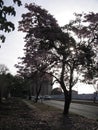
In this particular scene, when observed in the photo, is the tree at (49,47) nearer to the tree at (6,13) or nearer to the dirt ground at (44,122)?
the dirt ground at (44,122)

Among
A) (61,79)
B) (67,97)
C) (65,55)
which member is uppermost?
(65,55)

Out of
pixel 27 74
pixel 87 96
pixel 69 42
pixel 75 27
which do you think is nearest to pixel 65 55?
pixel 69 42

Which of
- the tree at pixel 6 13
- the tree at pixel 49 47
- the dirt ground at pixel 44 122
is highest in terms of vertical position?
the tree at pixel 49 47

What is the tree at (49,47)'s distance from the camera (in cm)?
2402

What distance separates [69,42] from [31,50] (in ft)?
11.1

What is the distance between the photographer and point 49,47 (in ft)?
81.8

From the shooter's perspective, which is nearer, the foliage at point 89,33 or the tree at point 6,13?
the tree at point 6,13

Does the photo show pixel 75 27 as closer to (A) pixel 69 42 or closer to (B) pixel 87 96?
(A) pixel 69 42

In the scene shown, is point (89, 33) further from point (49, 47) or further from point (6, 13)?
point (6, 13)

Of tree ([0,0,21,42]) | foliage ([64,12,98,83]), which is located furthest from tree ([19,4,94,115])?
tree ([0,0,21,42])

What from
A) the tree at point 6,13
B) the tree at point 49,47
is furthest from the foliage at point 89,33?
the tree at point 6,13

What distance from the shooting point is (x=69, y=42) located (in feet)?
82.8

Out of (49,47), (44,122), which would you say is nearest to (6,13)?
(44,122)

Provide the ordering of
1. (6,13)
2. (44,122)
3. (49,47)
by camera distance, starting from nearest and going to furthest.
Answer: (6,13) < (44,122) < (49,47)
